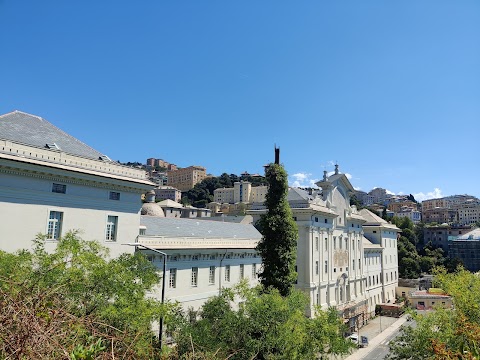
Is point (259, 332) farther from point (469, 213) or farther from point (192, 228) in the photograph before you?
point (469, 213)

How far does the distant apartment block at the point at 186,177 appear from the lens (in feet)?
622

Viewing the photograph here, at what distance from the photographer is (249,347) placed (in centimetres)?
1827

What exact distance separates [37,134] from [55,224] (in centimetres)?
580

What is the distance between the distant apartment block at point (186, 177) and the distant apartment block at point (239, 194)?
77.0ft

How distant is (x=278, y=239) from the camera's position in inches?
1139

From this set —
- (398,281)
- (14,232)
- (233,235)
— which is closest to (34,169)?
(14,232)

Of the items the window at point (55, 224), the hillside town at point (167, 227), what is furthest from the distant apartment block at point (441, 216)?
the window at point (55, 224)

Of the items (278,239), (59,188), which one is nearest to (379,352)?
(278,239)

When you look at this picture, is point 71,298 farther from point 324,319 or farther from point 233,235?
point 233,235

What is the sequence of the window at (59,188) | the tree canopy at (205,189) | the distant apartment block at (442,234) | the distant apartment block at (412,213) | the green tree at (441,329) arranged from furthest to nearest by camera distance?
the distant apartment block at (412,213) < the tree canopy at (205,189) < the distant apartment block at (442,234) < the window at (59,188) < the green tree at (441,329)

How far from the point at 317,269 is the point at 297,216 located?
7.25 metres

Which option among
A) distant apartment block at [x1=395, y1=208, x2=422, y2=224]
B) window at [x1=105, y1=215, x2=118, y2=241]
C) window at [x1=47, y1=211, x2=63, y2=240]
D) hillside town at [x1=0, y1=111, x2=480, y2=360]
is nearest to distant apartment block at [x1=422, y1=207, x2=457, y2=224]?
distant apartment block at [x1=395, y1=208, x2=422, y2=224]

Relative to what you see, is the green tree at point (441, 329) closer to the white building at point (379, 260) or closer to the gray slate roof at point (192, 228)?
the gray slate roof at point (192, 228)

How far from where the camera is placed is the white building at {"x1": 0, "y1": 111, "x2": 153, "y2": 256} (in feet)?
65.3
